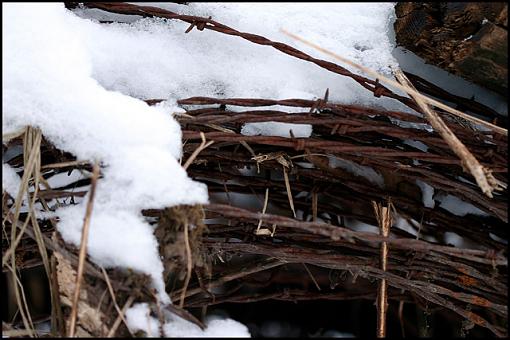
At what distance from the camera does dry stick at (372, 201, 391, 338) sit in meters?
1.07

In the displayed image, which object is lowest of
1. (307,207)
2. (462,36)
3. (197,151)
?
(307,207)

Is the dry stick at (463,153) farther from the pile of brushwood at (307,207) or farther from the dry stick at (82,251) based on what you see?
the dry stick at (82,251)

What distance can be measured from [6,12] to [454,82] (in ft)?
2.72

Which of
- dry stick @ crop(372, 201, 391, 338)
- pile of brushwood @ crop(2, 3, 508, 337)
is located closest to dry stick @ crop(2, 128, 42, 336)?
pile of brushwood @ crop(2, 3, 508, 337)

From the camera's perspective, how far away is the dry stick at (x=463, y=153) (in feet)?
2.86

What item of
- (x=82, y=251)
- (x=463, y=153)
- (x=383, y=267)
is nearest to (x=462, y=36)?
(x=463, y=153)

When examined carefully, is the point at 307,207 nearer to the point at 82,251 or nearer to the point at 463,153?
the point at 463,153

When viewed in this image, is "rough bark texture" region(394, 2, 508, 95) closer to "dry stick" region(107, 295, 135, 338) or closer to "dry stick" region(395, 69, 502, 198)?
"dry stick" region(395, 69, 502, 198)

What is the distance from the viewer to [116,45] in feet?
3.44

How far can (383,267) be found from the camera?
107cm

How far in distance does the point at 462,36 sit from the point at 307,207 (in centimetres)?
49

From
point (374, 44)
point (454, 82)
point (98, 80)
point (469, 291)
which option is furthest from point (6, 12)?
point (469, 291)

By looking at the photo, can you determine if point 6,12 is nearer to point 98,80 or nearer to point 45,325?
point 98,80

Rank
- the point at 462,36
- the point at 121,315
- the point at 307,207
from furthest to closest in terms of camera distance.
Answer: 1. the point at 307,207
2. the point at 462,36
3. the point at 121,315
